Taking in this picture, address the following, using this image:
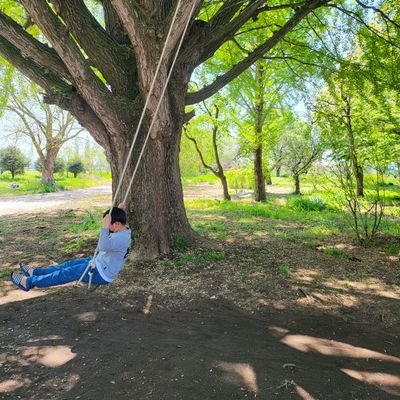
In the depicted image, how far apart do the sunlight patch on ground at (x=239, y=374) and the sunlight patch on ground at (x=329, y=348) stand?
719mm

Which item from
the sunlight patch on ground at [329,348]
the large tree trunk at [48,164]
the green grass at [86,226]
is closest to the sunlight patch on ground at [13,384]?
the sunlight patch on ground at [329,348]

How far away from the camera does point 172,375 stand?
3.18 m

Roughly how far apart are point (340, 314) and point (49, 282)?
11.6 ft

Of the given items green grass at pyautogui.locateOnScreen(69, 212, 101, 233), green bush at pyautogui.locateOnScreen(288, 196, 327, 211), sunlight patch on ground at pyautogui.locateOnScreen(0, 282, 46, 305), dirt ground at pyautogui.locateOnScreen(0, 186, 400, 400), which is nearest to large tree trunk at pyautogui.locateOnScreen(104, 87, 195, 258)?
dirt ground at pyautogui.locateOnScreen(0, 186, 400, 400)

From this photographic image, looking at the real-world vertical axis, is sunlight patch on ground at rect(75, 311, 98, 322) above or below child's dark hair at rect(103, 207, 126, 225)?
below

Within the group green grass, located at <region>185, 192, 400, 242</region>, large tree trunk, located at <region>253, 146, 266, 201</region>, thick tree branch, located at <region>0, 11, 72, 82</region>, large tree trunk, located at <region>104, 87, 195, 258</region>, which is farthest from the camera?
large tree trunk, located at <region>253, 146, 266, 201</region>

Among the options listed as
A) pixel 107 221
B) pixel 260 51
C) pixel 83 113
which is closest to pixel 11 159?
pixel 83 113

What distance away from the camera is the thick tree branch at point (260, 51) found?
265 inches

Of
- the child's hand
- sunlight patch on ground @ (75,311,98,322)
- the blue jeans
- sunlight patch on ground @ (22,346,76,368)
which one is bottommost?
sunlight patch on ground @ (22,346,76,368)

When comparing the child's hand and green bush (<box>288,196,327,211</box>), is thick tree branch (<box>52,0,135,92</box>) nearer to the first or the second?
the child's hand

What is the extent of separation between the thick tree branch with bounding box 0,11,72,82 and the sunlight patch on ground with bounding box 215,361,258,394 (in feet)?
15.8

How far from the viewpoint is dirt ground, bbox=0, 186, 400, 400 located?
120 inches

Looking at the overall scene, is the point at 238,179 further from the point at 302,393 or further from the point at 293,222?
the point at 302,393

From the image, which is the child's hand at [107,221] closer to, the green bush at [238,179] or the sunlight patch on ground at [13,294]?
the sunlight patch on ground at [13,294]
